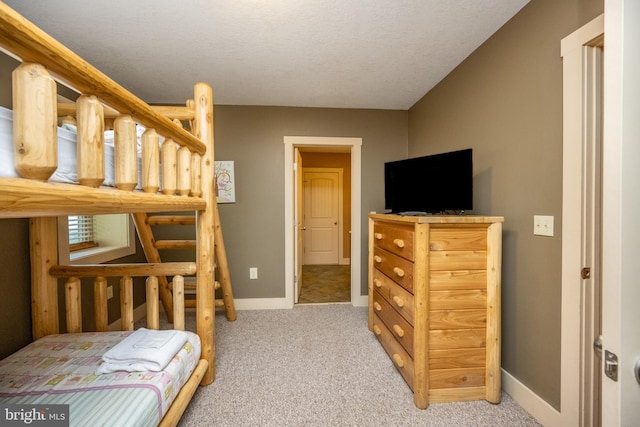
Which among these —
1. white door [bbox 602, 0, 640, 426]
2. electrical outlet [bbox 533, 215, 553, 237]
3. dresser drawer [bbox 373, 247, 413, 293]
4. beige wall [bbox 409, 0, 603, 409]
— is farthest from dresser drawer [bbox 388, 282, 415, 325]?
white door [bbox 602, 0, 640, 426]

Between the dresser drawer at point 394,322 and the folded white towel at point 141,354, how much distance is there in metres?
1.31

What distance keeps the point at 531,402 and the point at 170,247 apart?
8.98 ft

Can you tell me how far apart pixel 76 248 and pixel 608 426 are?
327cm

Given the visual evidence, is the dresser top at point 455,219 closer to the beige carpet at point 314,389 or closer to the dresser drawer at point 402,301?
the dresser drawer at point 402,301

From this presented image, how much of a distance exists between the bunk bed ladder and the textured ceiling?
1217 mm

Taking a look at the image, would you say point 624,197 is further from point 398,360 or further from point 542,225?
point 398,360

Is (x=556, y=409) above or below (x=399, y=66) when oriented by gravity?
below

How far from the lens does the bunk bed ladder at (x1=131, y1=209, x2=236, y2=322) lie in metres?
Result: 2.22

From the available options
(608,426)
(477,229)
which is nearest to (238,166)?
(477,229)

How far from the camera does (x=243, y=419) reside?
4.76 feet

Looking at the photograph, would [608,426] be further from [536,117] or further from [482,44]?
[482,44]

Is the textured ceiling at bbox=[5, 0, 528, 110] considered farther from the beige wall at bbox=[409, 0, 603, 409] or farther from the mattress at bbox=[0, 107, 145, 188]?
the mattress at bbox=[0, 107, 145, 188]

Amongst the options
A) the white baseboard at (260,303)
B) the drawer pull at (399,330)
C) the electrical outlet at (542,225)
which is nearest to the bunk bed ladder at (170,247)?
the white baseboard at (260,303)

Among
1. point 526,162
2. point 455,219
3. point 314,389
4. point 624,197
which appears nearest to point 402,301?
point 455,219
